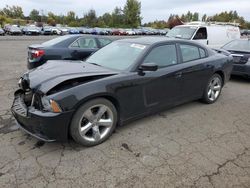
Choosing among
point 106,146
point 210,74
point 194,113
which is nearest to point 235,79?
point 210,74

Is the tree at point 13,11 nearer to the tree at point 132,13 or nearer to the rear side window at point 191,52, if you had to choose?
the tree at point 132,13

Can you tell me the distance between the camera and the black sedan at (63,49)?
6.58 m

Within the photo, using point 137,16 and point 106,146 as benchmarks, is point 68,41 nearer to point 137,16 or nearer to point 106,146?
point 106,146

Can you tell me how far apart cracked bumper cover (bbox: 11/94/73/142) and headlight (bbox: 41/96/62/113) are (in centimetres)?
5

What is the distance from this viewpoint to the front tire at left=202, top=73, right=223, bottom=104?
5.03 metres

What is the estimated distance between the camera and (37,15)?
305ft

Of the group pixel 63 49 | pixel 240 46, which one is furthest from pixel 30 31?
pixel 240 46

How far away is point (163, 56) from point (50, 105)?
2.15 metres

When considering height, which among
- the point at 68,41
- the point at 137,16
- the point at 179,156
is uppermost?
the point at 137,16

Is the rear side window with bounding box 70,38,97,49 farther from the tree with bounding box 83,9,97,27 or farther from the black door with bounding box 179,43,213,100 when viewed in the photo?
the tree with bounding box 83,9,97,27

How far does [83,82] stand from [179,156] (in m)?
1.62

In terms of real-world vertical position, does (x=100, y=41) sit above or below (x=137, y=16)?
below

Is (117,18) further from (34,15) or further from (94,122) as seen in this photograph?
(94,122)

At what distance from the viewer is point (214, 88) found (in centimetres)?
524
